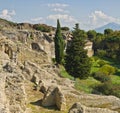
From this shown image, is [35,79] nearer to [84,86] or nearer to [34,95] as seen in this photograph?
[34,95]

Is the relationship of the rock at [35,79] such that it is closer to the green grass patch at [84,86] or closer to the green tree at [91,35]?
the green grass patch at [84,86]

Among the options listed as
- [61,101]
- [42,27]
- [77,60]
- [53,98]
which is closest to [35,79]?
[53,98]

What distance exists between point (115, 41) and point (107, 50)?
4.38 m

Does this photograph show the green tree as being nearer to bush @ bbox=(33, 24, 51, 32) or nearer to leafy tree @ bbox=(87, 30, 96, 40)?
leafy tree @ bbox=(87, 30, 96, 40)

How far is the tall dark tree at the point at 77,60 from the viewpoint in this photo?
166 ft

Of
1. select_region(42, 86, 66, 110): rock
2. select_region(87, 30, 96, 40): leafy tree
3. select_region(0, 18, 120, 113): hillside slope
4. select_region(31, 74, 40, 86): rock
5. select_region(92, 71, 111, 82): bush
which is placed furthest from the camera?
select_region(87, 30, 96, 40): leafy tree

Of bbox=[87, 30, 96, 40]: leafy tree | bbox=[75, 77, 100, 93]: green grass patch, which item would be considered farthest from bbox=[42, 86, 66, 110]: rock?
bbox=[87, 30, 96, 40]: leafy tree

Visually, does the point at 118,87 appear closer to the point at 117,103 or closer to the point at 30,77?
the point at 30,77

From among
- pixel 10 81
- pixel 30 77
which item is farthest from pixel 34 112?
pixel 30 77

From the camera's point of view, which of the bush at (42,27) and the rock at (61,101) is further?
the bush at (42,27)

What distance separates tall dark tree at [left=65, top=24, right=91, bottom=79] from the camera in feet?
166

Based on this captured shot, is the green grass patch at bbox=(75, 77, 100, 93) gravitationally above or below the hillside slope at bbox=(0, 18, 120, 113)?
below

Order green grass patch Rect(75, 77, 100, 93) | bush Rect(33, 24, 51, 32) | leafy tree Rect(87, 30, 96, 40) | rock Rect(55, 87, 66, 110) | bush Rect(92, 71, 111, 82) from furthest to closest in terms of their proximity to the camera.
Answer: leafy tree Rect(87, 30, 96, 40) → bush Rect(33, 24, 51, 32) → bush Rect(92, 71, 111, 82) → green grass patch Rect(75, 77, 100, 93) → rock Rect(55, 87, 66, 110)

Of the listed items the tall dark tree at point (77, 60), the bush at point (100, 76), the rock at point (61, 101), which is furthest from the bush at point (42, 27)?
the rock at point (61, 101)
